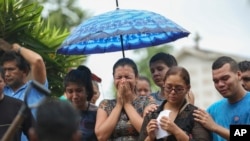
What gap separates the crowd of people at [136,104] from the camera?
5820 mm

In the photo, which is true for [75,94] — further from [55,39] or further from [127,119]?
[55,39]

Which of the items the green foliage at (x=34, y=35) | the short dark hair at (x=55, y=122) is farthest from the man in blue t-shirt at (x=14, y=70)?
the short dark hair at (x=55, y=122)

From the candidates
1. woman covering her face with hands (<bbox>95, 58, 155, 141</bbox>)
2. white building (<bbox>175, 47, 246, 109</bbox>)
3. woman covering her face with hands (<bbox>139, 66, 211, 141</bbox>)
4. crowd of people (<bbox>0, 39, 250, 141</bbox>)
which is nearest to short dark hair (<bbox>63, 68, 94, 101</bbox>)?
crowd of people (<bbox>0, 39, 250, 141</bbox>)

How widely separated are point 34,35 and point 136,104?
184 centimetres

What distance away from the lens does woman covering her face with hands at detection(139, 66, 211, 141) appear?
5.75 meters

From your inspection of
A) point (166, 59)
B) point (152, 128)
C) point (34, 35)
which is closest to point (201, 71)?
point (34, 35)

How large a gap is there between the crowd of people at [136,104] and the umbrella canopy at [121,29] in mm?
319

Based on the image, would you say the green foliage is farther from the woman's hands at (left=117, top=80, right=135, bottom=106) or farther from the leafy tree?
the leafy tree

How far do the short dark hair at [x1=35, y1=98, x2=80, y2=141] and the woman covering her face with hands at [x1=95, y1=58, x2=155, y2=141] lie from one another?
2646mm

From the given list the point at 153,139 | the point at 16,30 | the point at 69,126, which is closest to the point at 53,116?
the point at 69,126

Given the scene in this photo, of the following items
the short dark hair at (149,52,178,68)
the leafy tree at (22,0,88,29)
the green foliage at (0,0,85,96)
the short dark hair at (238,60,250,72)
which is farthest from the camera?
the leafy tree at (22,0,88,29)

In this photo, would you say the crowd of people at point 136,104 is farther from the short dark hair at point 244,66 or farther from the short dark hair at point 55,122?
the short dark hair at point 55,122

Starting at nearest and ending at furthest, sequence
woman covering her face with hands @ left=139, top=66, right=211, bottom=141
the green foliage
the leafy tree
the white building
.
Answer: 1. woman covering her face with hands @ left=139, top=66, right=211, bottom=141
2. the green foliage
3. the leafy tree
4. the white building

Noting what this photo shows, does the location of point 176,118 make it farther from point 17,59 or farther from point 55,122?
point 55,122
